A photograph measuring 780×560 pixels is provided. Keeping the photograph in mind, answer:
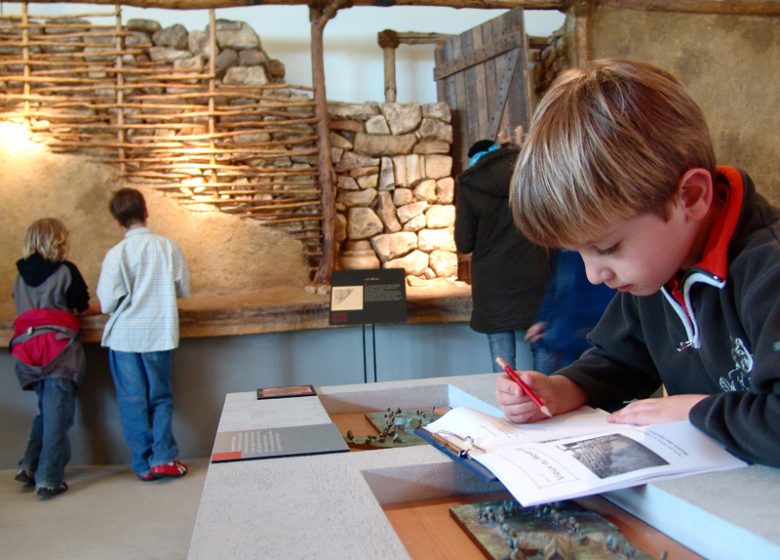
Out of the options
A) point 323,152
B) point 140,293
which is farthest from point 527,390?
point 323,152

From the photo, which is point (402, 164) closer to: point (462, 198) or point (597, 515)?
point (462, 198)

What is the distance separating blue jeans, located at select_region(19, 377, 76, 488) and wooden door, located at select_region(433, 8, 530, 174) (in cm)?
331

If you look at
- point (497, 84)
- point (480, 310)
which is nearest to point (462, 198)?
point (480, 310)

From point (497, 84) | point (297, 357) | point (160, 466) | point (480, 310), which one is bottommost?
point (160, 466)

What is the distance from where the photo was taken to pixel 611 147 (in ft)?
3.27

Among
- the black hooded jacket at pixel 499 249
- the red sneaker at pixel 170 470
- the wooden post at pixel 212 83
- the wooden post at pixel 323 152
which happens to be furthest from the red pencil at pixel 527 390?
the wooden post at pixel 212 83

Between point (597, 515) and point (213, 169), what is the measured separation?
5.09 metres

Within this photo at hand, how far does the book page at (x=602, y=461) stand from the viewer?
0.97 m

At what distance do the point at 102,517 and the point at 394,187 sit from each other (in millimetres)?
3485

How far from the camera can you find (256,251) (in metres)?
5.90

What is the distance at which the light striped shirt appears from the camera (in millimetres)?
4020

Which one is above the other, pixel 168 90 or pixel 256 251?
pixel 168 90

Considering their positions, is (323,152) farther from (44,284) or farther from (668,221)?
(668,221)

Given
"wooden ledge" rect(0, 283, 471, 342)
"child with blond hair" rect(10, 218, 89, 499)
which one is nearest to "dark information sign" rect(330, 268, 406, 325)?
"wooden ledge" rect(0, 283, 471, 342)
